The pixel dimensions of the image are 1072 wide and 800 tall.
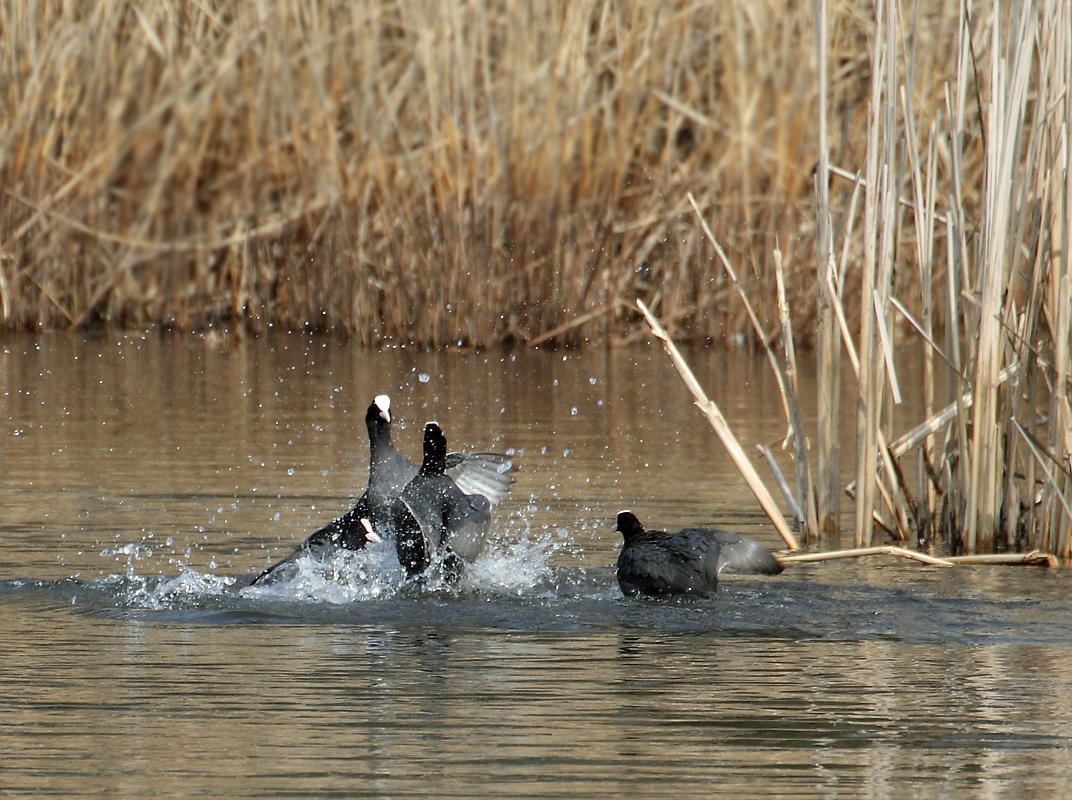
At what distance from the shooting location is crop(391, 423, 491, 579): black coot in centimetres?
586

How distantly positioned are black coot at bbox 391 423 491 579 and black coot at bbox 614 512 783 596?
54 centimetres

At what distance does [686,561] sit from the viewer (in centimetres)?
549

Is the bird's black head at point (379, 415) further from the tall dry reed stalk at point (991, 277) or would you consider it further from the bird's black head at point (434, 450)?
the tall dry reed stalk at point (991, 277)

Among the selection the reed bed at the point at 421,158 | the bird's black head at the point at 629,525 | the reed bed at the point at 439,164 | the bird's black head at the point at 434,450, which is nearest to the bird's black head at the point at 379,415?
the bird's black head at the point at 434,450

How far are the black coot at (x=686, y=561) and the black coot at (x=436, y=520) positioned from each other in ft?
1.76

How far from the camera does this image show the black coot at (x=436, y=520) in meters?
5.86

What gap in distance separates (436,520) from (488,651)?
1.25m

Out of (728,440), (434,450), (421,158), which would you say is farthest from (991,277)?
(421,158)

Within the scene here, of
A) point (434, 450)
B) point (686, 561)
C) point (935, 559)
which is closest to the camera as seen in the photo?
point (686, 561)

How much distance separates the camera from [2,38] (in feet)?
42.9

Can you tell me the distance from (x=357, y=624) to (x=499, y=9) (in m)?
8.55

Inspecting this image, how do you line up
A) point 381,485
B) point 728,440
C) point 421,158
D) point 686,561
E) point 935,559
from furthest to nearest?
point 421,158
point 728,440
point 381,485
point 935,559
point 686,561

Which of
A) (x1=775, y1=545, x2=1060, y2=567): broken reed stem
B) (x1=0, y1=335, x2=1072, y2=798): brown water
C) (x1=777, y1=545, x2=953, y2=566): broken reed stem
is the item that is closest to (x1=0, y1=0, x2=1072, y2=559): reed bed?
(x1=0, y1=335, x2=1072, y2=798): brown water

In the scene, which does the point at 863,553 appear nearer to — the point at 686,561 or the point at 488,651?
the point at 686,561
